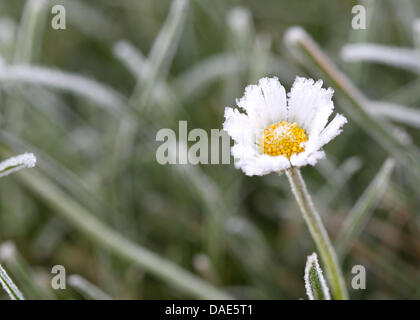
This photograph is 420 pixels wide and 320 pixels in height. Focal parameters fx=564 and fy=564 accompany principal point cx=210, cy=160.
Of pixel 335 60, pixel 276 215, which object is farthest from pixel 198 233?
pixel 335 60

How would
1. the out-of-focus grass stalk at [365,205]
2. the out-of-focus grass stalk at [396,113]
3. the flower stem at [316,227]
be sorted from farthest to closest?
the out-of-focus grass stalk at [396,113], the out-of-focus grass stalk at [365,205], the flower stem at [316,227]

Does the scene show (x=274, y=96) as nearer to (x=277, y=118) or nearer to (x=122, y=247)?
(x=277, y=118)

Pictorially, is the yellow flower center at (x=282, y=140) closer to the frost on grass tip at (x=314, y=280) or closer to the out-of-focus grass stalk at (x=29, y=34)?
Answer: the frost on grass tip at (x=314, y=280)

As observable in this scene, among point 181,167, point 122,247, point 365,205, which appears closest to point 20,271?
point 122,247

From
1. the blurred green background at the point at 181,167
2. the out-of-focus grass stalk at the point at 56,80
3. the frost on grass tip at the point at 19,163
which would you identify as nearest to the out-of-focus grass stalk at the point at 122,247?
the blurred green background at the point at 181,167

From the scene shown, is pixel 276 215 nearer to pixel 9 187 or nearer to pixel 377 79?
pixel 377 79
